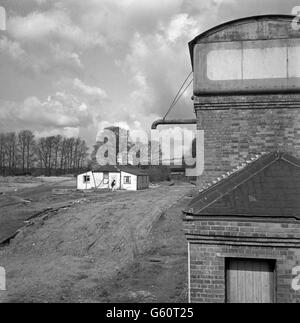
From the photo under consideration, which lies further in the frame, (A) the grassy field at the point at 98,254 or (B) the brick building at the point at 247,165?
(A) the grassy field at the point at 98,254

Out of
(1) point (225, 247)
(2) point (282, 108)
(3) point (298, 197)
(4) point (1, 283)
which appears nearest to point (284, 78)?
(2) point (282, 108)

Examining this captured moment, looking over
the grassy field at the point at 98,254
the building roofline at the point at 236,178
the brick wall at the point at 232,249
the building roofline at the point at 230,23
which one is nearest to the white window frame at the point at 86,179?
the grassy field at the point at 98,254

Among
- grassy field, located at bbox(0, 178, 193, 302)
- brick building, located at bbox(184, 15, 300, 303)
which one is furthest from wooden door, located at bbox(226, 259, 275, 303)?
grassy field, located at bbox(0, 178, 193, 302)

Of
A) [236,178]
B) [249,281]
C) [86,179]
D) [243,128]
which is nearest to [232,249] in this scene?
[249,281]

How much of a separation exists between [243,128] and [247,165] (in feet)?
2.94

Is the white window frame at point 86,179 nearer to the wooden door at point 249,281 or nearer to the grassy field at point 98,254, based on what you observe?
the grassy field at point 98,254

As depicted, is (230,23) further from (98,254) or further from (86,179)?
(86,179)

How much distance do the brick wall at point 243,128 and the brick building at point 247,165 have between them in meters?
0.02

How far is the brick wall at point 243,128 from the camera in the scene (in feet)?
24.5

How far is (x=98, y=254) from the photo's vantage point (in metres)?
16.6

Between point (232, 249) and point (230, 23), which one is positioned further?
point (230, 23)

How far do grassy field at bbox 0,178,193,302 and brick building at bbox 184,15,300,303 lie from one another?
14.8 feet

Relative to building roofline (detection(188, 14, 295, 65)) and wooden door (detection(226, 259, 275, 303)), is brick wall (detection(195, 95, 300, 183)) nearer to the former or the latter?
building roofline (detection(188, 14, 295, 65))
